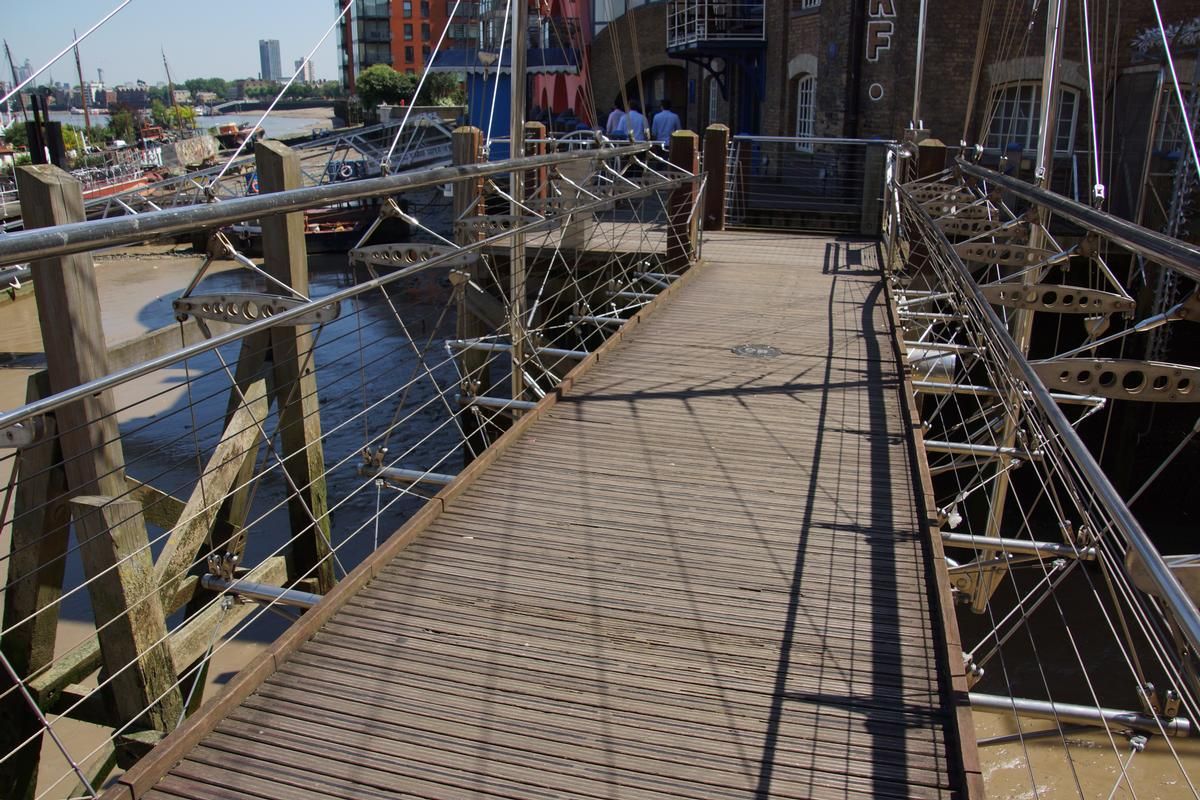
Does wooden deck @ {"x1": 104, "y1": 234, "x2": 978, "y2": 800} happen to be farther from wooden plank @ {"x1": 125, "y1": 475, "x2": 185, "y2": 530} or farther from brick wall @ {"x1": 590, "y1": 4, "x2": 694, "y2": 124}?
brick wall @ {"x1": 590, "y1": 4, "x2": 694, "y2": 124}

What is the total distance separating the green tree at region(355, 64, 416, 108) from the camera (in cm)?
5225

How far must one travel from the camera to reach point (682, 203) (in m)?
10.6

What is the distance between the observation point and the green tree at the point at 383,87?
171ft

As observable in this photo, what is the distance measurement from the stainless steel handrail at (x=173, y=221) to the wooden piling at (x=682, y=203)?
19.1 ft

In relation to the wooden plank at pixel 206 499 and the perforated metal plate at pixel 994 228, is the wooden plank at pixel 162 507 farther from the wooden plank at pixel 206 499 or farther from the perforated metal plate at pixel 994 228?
the perforated metal plate at pixel 994 228

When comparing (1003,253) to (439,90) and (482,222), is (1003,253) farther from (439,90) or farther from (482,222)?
(439,90)

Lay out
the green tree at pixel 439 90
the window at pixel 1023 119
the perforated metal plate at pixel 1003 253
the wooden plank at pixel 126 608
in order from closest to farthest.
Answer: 1. the wooden plank at pixel 126 608
2. the perforated metal plate at pixel 1003 253
3. the window at pixel 1023 119
4. the green tree at pixel 439 90

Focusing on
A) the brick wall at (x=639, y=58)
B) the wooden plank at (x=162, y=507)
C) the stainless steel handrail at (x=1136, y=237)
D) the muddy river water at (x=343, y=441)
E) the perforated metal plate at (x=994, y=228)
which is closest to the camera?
the stainless steel handrail at (x=1136, y=237)

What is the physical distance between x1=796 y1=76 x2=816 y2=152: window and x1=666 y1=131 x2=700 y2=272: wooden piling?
798cm

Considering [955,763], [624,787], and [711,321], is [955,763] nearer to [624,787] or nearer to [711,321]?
[624,787]

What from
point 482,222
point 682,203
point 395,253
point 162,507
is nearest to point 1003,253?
point 682,203

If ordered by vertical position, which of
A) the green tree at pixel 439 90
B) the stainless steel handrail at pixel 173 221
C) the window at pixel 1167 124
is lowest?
the stainless steel handrail at pixel 173 221

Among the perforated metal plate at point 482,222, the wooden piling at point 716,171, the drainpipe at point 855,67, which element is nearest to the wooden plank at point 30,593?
the perforated metal plate at point 482,222

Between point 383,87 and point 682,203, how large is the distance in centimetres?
4564
